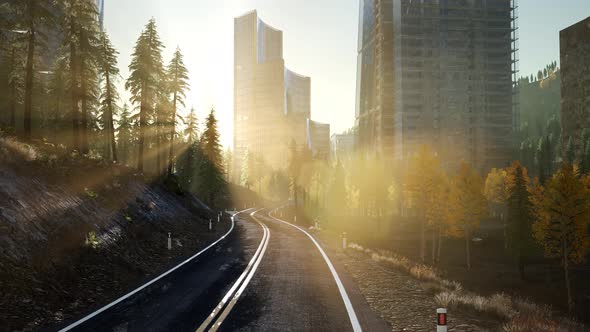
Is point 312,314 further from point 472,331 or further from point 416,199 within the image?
point 416,199

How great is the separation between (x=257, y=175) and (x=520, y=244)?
3663 inches

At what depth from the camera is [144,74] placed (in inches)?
1517

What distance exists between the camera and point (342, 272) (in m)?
15.1

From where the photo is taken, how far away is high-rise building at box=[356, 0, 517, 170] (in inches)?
4296

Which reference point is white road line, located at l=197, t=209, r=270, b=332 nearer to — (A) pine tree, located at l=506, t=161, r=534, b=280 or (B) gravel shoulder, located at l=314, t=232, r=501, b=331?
(B) gravel shoulder, located at l=314, t=232, r=501, b=331

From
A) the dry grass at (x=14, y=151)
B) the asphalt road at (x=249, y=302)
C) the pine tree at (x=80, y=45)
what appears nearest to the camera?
the asphalt road at (x=249, y=302)

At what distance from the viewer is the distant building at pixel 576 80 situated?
8844 centimetres

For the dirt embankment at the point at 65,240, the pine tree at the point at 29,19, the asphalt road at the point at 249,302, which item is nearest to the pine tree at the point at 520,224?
the asphalt road at the point at 249,302

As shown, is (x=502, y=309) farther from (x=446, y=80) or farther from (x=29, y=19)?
(x=446, y=80)

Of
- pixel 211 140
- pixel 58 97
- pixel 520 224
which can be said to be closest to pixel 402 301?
pixel 520 224

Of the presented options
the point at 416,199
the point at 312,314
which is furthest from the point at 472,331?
the point at 416,199

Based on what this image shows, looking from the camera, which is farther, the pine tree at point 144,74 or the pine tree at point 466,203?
the pine tree at point 466,203

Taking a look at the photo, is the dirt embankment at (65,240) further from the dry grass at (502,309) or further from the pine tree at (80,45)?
the dry grass at (502,309)

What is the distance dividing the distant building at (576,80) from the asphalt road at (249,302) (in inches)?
3889
